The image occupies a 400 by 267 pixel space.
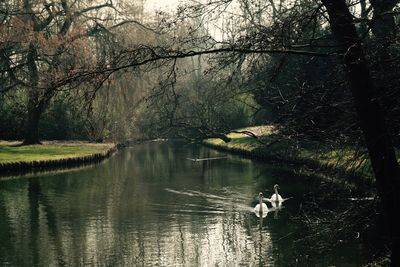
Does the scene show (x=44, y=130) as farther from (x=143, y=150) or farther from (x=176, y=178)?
(x=176, y=178)

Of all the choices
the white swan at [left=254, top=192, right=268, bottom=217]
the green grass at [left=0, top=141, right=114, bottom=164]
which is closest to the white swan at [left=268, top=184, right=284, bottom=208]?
the white swan at [left=254, top=192, right=268, bottom=217]

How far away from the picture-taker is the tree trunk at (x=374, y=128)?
307 inches

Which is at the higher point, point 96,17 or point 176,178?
point 96,17

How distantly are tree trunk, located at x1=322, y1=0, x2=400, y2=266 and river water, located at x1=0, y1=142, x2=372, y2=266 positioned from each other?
4.36 m

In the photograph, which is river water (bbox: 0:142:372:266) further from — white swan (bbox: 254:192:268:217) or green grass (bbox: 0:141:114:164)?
green grass (bbox: 0:141:114:164)

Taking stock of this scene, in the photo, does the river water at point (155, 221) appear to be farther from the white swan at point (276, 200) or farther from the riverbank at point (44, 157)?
the riverbank at point (44, 157)

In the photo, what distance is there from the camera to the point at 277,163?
36000 millimetres

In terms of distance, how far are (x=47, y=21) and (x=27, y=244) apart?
27.6m

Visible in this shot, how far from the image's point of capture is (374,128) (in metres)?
7.87

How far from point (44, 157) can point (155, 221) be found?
57.2ft

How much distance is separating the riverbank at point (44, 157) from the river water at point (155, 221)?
1731 mm

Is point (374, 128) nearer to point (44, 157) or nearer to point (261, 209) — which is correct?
point (261, 209)

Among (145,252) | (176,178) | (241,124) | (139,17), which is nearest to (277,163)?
(176,178)

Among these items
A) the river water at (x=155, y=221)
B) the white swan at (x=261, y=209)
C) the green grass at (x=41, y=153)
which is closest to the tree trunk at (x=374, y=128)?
the river water at (x=155, y=221)
